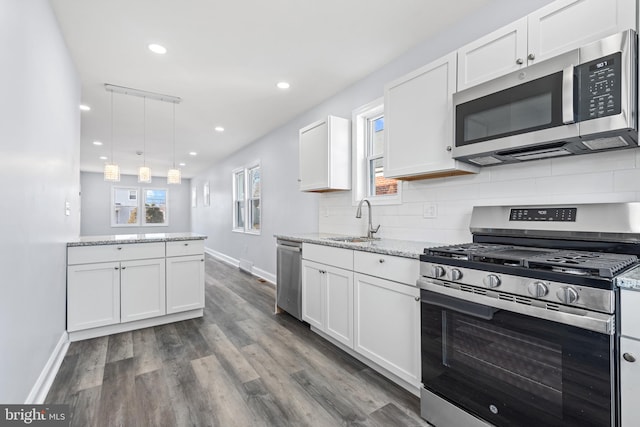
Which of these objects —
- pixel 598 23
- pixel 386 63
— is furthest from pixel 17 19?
pixel 598 23

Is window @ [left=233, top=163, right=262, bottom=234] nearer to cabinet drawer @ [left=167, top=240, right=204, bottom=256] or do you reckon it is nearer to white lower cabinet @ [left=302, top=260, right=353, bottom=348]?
cabinet drawer @ [left=167, top=240, right=204, bottom=256]

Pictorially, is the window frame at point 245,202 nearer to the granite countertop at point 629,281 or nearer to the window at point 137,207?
the granite countertop at point 629,281

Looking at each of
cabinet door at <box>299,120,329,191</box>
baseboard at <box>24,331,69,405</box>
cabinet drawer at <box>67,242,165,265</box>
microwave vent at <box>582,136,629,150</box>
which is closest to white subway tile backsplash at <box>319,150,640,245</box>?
microwave vent at <box>582,136,629,150</box>

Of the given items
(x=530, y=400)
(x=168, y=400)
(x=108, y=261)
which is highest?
(x=108, y=261)

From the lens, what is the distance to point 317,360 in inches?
95.9

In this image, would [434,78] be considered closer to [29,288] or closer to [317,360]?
[317,360]

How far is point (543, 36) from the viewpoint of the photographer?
5.29 ft

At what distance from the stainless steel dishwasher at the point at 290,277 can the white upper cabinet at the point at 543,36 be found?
2118 mm

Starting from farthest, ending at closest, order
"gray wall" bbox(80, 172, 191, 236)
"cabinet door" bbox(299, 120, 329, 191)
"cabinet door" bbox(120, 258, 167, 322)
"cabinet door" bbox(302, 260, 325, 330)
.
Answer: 1. "gray wall" bbox(80, 172, 191, 236)
2. "cabinet door" bbox(299, 120, 329, 191)
3. "cabinet door" bbox(120, 258, 167, 322)
4. "cabinet door" bbox(302, 260, 325, 330)

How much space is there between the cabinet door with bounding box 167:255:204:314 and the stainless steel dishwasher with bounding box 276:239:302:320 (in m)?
0.90

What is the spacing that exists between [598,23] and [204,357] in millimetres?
3266

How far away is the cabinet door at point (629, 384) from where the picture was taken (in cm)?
104

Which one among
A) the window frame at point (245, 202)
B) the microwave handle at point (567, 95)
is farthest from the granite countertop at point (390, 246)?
the window frame at point (245, 202)

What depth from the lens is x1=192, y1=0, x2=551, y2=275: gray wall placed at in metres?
2.23
